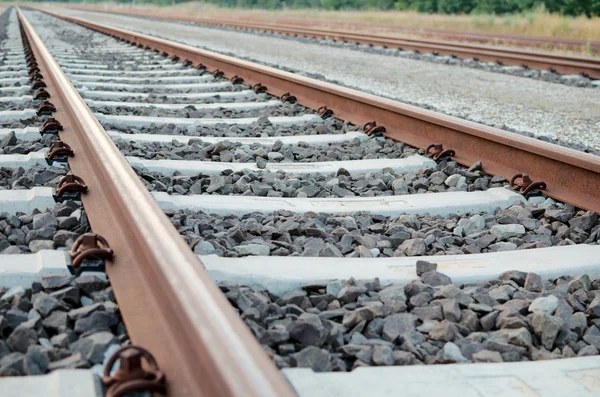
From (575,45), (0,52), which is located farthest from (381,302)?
(575,45)

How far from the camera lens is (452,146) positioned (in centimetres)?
444

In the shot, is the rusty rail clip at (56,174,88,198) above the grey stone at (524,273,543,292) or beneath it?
above

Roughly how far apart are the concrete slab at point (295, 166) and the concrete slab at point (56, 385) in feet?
6.66

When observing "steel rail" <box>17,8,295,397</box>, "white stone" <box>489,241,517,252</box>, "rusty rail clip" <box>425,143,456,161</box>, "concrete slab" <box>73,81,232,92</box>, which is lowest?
"concrete slab" <box>73,81,232,92</box>

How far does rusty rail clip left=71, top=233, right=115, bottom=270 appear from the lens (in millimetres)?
2309

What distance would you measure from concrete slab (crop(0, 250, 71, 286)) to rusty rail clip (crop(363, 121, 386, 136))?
2880mm

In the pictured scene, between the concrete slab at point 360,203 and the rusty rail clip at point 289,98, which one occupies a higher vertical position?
the rusty rail clip at point 289,98

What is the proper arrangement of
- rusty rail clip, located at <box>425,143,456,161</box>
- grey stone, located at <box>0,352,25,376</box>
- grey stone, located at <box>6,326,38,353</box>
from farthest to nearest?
rusty rail clip, located at <box>425,143,456,161</box> → grey stone, located at <box>6,326,38,353</box> → grey stone, located at <box>0,352,25,376</box>

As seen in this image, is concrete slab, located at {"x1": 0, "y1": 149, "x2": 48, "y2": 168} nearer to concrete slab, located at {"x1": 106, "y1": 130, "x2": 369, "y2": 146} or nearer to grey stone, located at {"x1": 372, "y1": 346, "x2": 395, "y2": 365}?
concrete slab, located at {"x1": 106, "y1": 130, "x2": 369, "y2": 146}

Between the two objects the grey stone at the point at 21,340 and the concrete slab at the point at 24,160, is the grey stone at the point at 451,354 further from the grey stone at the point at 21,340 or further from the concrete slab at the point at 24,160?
the concrete slab at the point at 24,160

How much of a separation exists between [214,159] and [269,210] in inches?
43.4

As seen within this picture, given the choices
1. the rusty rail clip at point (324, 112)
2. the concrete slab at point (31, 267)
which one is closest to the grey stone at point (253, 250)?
the concrete slab at point (31, 267)

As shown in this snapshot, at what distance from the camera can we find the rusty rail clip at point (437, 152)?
428 cm

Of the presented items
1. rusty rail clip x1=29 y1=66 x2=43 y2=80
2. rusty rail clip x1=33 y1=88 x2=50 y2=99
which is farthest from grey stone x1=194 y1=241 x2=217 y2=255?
rusty rail clip x1=29 y1=66 x2=43 y2=80
